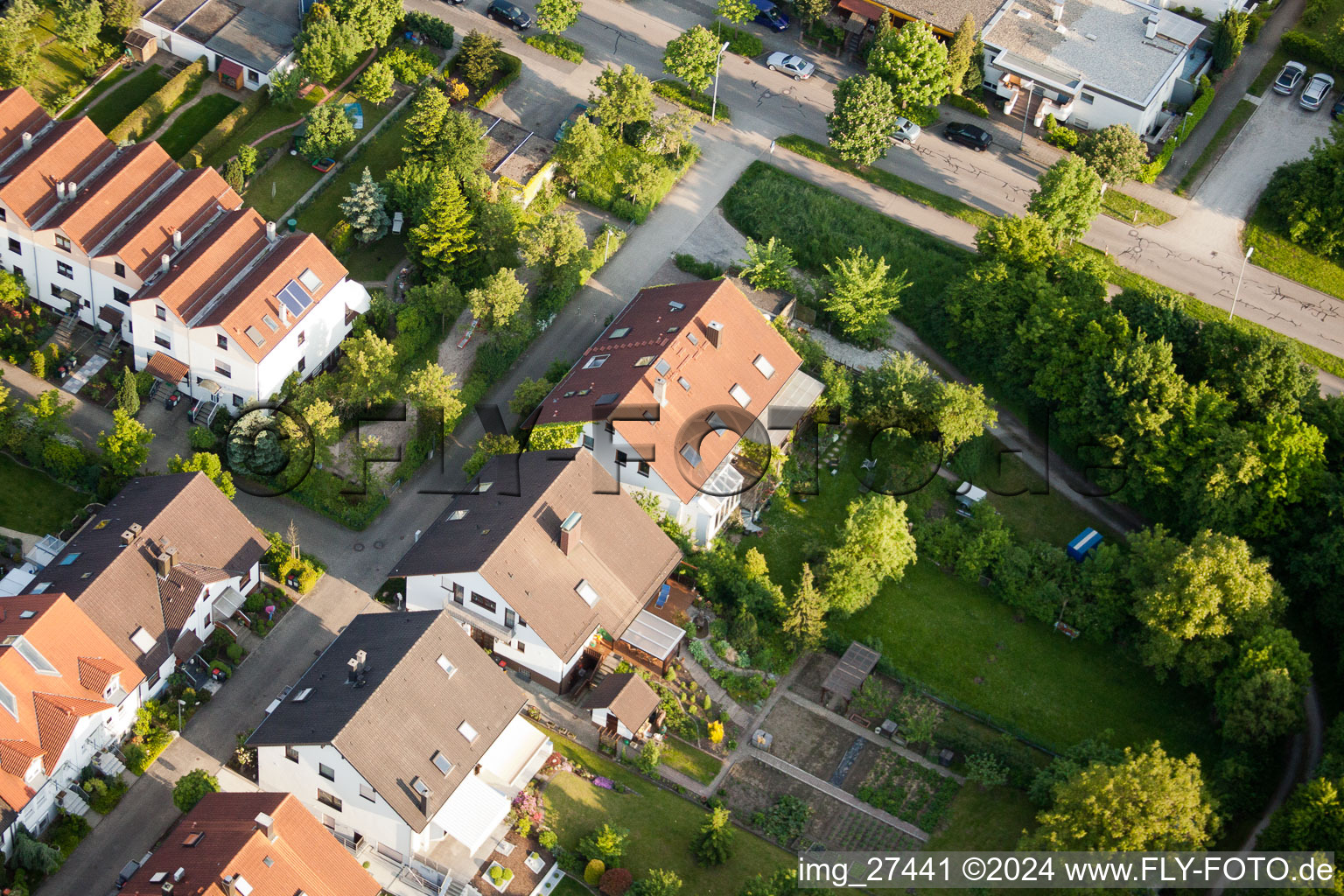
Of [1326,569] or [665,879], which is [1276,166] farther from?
[665,879]

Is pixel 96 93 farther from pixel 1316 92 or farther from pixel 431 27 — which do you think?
pixel 1316 92

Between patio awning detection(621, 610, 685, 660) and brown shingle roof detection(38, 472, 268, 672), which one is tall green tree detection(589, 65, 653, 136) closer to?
patio awning detection(621, 610, 685, 660)

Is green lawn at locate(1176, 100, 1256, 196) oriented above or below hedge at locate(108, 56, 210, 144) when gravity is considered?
above

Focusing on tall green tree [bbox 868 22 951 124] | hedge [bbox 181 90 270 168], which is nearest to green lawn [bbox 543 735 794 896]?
hedge [bbox 181 90 270 168]

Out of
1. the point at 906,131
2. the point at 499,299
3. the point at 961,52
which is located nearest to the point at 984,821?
the point at 499,299

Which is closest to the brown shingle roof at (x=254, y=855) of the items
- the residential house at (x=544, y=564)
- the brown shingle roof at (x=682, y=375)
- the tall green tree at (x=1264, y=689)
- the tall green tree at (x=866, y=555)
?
the residential house at (x=544, y=564)

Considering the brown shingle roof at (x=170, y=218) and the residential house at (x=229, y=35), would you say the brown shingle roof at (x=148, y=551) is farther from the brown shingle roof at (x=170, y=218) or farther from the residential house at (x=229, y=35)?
the residential house at (x=229, y=35)

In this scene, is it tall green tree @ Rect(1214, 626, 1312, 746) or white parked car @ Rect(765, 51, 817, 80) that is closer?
tall green tree @ Rect(1214, 626, 1312, 746)
